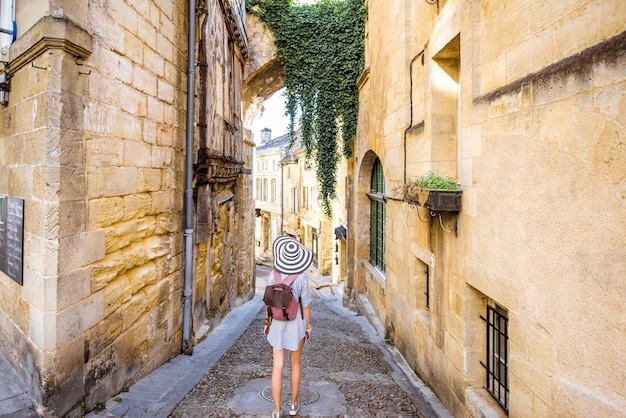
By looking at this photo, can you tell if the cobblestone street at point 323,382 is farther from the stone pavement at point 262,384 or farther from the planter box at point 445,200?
the planter box at point 445,200

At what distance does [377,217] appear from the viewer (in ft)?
31.5

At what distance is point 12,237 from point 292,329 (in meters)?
2.25

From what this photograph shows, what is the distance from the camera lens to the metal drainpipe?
17.1 ft

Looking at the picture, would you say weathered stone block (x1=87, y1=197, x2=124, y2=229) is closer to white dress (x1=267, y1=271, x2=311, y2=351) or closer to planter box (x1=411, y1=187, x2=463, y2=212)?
white dress (x1=267, y1=271, x2=311, y2=351)

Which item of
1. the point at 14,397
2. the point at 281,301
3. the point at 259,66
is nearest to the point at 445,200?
the point at 281,301

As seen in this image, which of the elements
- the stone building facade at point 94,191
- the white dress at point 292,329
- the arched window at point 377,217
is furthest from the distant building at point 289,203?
the white dress at point 292,329

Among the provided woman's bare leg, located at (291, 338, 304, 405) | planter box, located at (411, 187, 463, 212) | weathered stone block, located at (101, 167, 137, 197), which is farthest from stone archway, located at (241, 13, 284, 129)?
woman's bare leg, located at (291, 338, 304, 405)

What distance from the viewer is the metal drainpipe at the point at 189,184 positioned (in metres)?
5.22

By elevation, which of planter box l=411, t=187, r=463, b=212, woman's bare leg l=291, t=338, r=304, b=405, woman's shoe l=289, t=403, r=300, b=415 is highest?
planter box l=411, t=187, r=463, b=212

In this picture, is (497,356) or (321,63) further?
(321,63)

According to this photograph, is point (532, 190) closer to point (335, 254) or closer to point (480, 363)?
point (480, 363)

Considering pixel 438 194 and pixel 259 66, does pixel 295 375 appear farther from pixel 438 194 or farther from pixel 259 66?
pixel 259 66

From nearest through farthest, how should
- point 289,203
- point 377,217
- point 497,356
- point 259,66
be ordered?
1. point 497,356
2. point 377,217
3. point 259,66
4. point 289,203

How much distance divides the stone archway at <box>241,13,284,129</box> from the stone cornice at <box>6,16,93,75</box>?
848 centimetres
